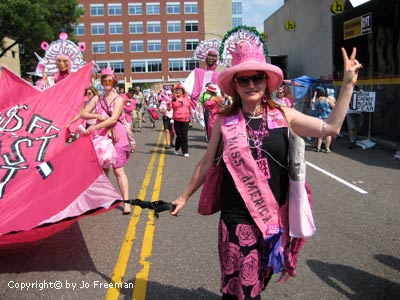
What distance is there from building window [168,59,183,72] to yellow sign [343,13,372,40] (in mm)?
71137

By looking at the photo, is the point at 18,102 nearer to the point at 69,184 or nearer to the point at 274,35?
the point at 69,184

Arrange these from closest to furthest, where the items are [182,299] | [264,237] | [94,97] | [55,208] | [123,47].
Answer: [264,237] → [182,299] → [55,208] → [94,97] → [123,47]

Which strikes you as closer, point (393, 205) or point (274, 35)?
point (393, 205)

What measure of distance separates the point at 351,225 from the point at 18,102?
184 inches

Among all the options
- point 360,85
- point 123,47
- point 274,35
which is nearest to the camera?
point 360,85

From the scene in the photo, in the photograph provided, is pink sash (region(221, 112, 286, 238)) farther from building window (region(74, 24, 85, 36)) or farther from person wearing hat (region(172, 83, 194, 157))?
building window (region(74, 24, 85, 36))

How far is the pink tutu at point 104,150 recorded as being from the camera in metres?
5.49

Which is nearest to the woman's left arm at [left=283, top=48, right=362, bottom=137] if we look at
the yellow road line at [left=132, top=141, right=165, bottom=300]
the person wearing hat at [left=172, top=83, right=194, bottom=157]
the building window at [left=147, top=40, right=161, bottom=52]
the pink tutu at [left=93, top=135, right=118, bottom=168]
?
the yellow road line at [left=132, top=141, right=165, bottom=300]

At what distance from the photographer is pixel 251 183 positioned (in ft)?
8.78

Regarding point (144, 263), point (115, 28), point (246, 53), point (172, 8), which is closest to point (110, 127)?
point (144, 263)

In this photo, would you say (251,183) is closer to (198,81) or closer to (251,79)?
(251,79)

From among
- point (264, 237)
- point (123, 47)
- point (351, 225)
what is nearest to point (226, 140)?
point (264, 237)

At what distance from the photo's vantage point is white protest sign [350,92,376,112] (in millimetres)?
12500

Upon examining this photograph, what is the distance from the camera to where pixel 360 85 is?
46.4 feet
